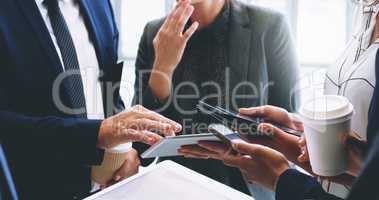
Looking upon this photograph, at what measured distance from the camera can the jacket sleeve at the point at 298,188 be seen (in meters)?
0.72

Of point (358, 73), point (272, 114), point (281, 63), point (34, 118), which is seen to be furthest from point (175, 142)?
point (281, 63)

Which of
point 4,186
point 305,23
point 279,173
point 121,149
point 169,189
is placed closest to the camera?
point 4,186

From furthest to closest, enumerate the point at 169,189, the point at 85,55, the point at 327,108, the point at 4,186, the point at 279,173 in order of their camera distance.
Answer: the point at 85,55
the point at 169,189
the point at 279,173
the point at 327,108
the point at 4,186

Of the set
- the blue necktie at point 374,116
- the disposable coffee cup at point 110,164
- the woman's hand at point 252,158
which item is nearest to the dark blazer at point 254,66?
the disposable coffee cup at point 110,164

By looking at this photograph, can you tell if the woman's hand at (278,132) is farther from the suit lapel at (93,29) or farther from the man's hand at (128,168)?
the suit lapel at (93,29)

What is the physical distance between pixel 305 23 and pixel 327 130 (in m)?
2.96

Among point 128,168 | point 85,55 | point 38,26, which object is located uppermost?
point 38,26

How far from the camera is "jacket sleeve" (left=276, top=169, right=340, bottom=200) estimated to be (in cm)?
72

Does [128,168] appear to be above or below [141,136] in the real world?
below

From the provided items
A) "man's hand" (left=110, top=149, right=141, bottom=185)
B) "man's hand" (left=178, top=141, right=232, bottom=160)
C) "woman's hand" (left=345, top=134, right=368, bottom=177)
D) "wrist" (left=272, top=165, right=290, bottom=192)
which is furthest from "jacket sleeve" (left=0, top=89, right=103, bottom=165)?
"woman's hand" (left=345, top=134, right=368, bottom=177)

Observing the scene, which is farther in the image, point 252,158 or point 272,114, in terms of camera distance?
point 272,114

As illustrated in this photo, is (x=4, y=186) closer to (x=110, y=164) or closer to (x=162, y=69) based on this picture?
(x=110, y=164)

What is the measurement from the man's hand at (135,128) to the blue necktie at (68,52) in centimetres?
17

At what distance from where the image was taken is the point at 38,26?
3.41 feet
